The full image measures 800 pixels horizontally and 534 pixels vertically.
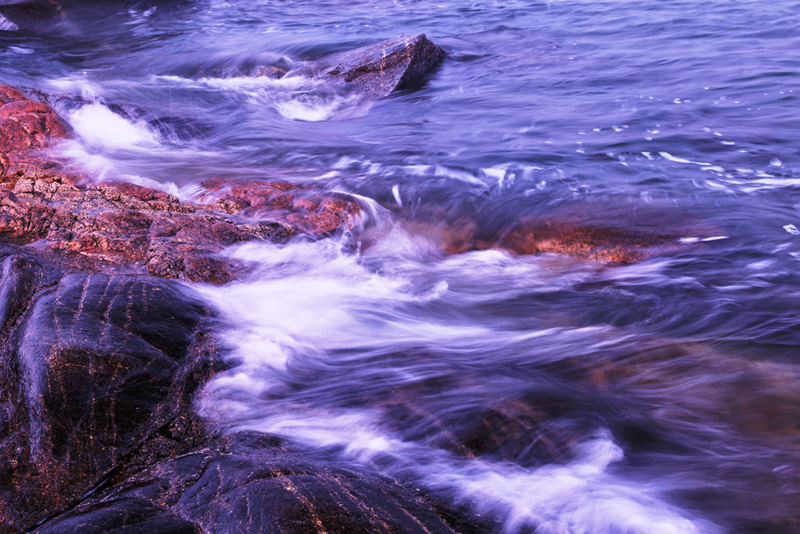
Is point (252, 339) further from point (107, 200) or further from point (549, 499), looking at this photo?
point (107, 200)

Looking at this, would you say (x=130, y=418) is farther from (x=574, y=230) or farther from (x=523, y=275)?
(x=574, y=230)

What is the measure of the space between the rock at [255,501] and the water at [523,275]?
47cm

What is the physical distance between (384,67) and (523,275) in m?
6.66

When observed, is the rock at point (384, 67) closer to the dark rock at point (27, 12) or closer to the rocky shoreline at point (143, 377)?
the rocky shoreline at point (143, 377)

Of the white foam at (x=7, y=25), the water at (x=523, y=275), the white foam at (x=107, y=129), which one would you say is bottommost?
the water at (x=523, y=275)

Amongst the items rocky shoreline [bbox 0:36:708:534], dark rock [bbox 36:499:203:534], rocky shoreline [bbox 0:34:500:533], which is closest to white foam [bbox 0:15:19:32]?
rocky shoreline [bbox 0:36:708:534]

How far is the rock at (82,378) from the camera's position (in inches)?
114

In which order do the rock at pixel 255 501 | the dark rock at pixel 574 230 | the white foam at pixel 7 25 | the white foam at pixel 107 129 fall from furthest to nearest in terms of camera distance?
1. the white foam at pixel 7 25
2. the white foam at pixel 107 129
3. the dark rock at pixel 574 230
4. the rock at pixel 255 501

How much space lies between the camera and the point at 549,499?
10.0 ft

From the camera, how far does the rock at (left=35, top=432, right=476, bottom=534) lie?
2.39 m

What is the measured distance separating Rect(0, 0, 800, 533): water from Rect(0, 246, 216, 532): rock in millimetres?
337

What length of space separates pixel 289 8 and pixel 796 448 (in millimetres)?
17142

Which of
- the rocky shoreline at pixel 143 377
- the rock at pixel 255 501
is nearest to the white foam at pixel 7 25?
the rocky shoreline at pixel 143 377

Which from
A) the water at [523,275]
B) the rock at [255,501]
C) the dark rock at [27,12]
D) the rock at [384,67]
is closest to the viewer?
the rock at [255,501]
